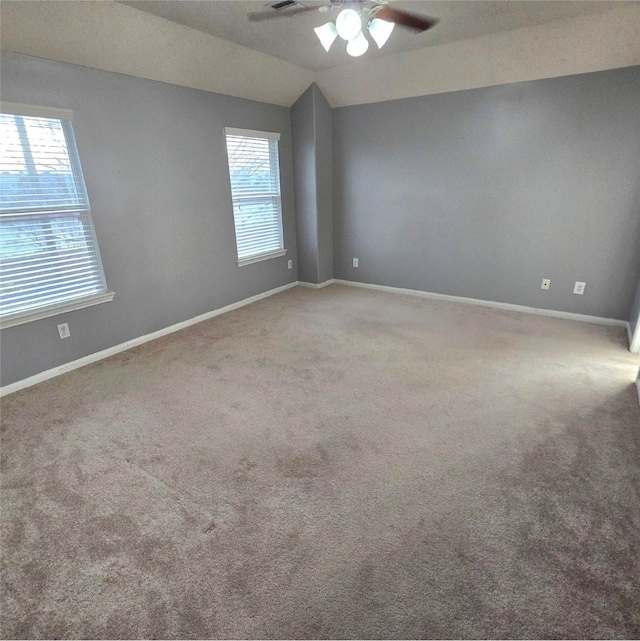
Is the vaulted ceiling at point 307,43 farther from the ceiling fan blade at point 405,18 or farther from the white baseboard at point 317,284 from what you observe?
the white baseboard at point 317,284

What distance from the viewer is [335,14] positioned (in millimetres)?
2697

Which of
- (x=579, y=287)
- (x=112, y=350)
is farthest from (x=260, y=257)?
(x=579, y=287)

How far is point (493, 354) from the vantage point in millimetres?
3186

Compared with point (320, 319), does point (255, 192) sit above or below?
above

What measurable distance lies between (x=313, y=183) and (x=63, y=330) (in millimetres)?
3135

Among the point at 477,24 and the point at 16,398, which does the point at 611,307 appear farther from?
the point at 16,398

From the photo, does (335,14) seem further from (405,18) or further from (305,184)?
(305,184)

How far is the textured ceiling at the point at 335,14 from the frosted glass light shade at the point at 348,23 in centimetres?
47

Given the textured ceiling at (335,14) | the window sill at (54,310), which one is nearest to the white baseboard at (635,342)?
Result: the textured ceiling at (335,14)

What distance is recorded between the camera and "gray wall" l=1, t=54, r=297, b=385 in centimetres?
275

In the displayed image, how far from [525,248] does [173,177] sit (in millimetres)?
3572

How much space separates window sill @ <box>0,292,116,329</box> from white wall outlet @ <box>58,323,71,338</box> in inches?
4.1

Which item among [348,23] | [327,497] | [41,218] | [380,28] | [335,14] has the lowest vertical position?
[327,497]

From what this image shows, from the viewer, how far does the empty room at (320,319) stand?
144 centimetres
